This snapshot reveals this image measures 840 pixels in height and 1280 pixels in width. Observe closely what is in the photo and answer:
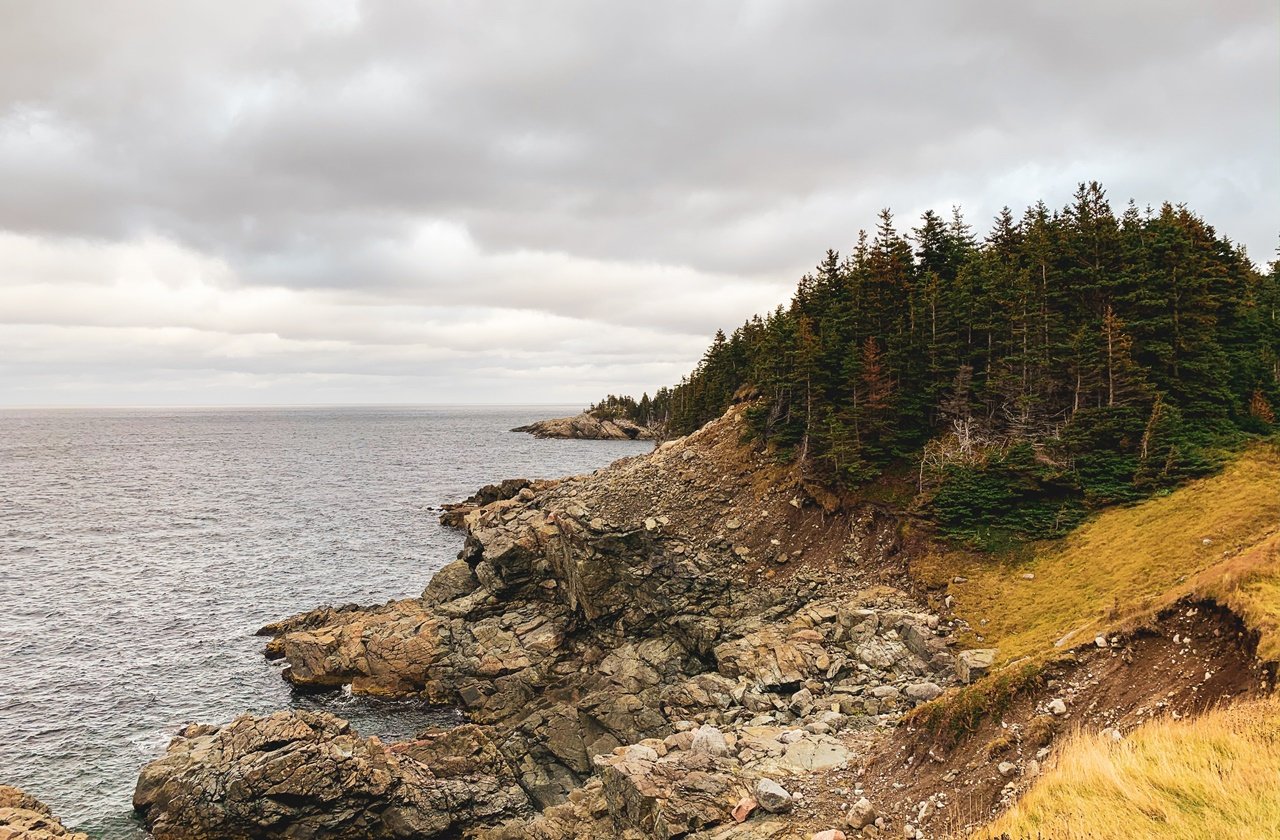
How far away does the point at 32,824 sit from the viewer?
21203 mm

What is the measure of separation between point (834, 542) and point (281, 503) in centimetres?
8282

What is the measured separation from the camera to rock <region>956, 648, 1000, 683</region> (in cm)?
2100

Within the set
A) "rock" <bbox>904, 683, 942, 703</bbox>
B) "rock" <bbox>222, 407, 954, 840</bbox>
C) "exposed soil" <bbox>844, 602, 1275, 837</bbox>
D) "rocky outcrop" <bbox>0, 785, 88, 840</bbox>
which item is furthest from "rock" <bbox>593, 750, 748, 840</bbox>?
"rocky outcrop" <bbox>0, 785, 88, 840</bbox>

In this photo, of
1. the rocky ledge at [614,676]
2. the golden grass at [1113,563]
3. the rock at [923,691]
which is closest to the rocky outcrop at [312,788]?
the rocky ledge at [614,676]

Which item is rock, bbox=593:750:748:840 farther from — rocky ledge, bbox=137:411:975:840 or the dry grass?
the dry grass

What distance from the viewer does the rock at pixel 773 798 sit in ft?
50.4

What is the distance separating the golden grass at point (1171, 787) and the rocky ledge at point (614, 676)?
4793 mm

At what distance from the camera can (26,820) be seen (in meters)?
21.4

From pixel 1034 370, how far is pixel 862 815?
107 ft

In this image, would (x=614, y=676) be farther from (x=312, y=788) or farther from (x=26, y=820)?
(x=26, y=820)

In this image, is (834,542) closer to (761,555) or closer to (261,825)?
(761,555)

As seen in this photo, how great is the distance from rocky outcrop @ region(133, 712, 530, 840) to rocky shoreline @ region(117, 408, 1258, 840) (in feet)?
0.29

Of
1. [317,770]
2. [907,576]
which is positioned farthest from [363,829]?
[907,576]

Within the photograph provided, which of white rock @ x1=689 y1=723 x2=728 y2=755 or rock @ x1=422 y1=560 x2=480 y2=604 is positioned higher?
white rock @ x1=689 y1=723 x2=728 y2=755
